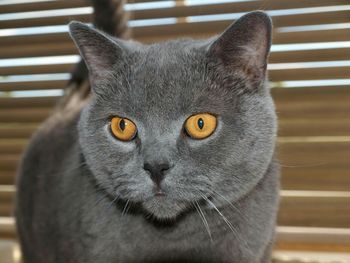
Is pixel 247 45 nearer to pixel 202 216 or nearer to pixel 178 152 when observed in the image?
pixel 178 152

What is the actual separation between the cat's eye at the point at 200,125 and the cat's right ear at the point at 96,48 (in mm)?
294

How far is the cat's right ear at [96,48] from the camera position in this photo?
1.27m

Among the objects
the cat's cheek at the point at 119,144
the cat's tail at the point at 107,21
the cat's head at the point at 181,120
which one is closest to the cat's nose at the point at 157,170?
the cat's head at the point at 181,120

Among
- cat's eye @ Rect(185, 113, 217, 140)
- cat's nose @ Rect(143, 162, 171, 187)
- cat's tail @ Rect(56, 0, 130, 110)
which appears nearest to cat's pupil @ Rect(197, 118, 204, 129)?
cat's eye @ Rect(185, 113, 217, 140)

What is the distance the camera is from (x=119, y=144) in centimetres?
124

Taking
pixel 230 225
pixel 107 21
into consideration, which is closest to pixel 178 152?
pixel 230 225

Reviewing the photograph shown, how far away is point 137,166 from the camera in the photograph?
3.80ft

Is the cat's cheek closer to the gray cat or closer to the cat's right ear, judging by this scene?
the gray cat

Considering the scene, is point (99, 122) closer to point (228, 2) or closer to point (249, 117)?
point (249, 117)

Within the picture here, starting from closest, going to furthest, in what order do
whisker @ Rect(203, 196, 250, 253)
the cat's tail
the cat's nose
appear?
the cat's nose → whisker @ Rect(203, 196, 250, 253) → the cat's tail

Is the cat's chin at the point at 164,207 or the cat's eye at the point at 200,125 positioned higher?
the cat's eye at the point at 200,125

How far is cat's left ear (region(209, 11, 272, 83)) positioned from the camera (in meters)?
1.17

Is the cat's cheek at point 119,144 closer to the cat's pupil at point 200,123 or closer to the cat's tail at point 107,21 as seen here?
the cat's pupil at point 200,123

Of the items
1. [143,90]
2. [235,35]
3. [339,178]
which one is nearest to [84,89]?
[143,90]
